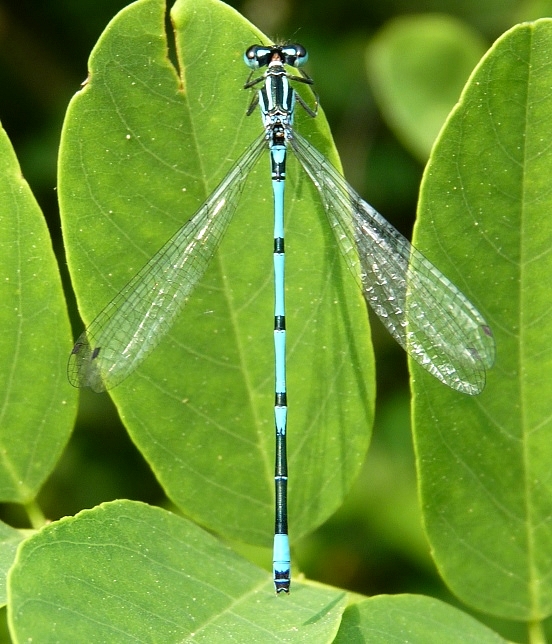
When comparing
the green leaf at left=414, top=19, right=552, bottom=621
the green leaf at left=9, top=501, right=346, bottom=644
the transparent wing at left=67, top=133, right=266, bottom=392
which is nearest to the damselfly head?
the transparent wing at left=67, top=133, right=266, bottom=392

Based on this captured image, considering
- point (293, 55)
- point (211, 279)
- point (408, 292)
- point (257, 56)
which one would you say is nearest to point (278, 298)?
point (211, 279)

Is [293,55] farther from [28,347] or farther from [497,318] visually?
[28,347]

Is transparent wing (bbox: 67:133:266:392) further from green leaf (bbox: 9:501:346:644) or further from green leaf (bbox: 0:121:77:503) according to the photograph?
green leaf (bbox: 9:501:346:644)

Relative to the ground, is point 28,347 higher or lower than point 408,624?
higher

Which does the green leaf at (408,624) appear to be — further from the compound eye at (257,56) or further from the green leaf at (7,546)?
the compound eye at (257,56)

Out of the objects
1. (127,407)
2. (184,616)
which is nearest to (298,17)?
(127,407)

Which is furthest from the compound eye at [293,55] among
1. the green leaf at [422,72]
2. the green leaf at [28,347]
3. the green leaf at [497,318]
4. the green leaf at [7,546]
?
the green leaf at [7,546]
